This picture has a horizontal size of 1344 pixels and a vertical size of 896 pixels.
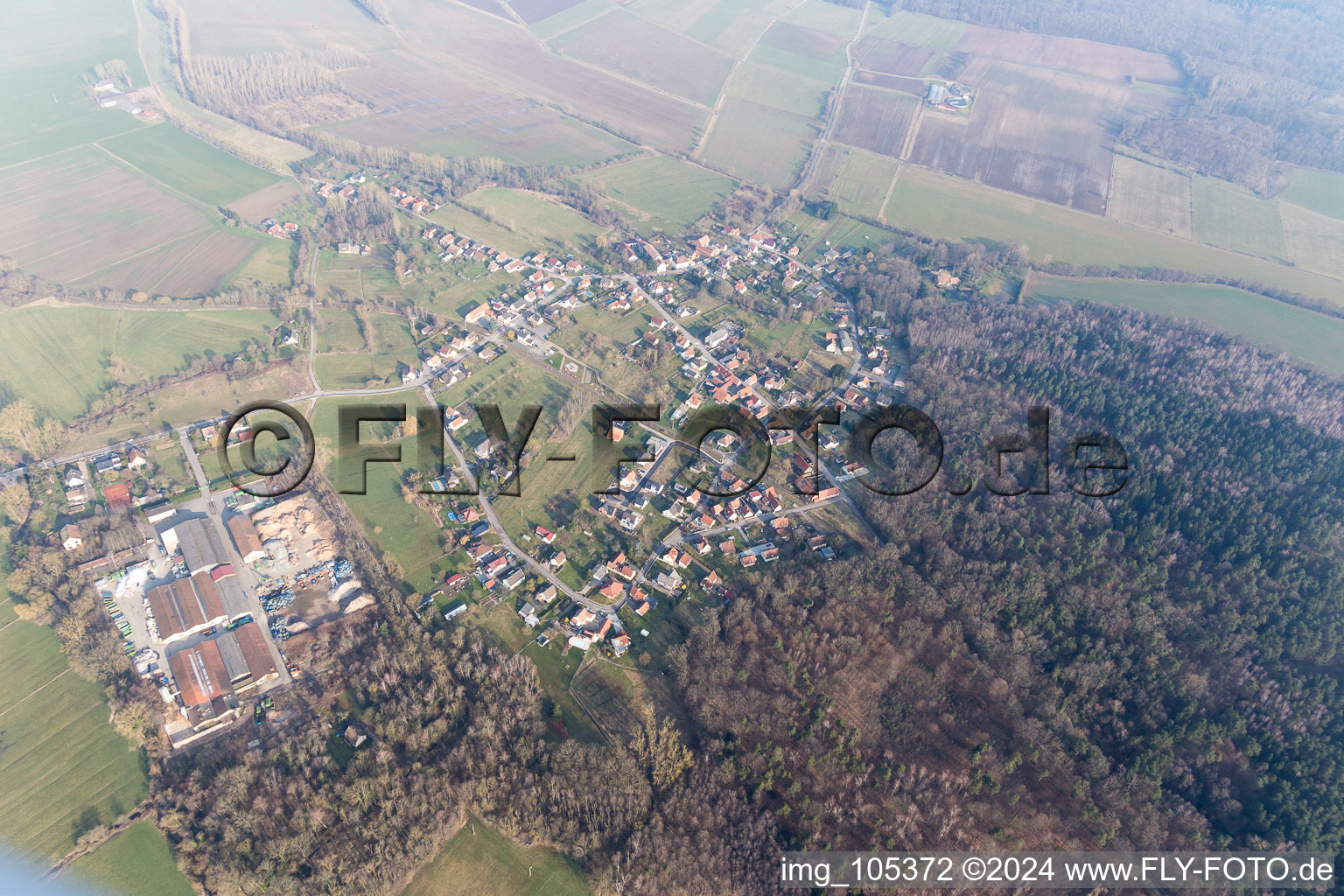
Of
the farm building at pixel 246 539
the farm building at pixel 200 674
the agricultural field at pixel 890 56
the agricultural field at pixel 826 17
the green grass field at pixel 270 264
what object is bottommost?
the farm building at pixel 200 674

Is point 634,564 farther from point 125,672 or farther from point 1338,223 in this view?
point 1338,223

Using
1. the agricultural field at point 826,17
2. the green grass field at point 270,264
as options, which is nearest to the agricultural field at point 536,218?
the green grass field at point 270,264

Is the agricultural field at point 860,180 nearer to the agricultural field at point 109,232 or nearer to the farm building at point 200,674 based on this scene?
the agricultural field at point 109,232

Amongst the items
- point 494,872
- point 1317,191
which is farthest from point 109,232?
point 1317,191

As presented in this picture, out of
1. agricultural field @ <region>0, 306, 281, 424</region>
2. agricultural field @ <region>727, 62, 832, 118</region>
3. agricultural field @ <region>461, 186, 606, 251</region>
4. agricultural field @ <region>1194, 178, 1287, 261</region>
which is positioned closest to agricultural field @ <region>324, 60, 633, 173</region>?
agricultural field @ <region>461, 186, 606, 251</region>

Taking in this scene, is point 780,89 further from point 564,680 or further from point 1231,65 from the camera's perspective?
point 564,680

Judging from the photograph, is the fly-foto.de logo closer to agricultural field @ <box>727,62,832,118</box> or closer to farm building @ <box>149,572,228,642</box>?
farm building @ <box>149,572,228,642</box>
